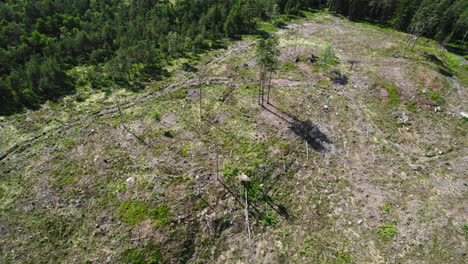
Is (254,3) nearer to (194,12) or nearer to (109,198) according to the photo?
(194,12)

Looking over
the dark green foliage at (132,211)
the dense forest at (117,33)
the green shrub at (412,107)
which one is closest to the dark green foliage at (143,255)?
the dark green foliage at (132,211)

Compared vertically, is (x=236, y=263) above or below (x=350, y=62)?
below

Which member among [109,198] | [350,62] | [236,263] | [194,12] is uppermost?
[194,12]

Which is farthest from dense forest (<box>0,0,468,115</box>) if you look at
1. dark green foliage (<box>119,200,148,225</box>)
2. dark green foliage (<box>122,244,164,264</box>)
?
dark green foliage (<box>122,244,164,264</box>)

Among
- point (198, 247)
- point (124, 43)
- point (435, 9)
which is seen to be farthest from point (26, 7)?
point (435, 9)

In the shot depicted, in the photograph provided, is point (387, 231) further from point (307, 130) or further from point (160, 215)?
point (160, 215)

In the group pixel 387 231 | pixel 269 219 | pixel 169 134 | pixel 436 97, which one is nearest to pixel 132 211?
pixel 169 134

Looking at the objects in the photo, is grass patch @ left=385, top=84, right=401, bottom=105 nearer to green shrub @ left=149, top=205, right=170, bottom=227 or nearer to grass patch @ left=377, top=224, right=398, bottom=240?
grass patch @ left=377, top=224, right=398, bottom=240
